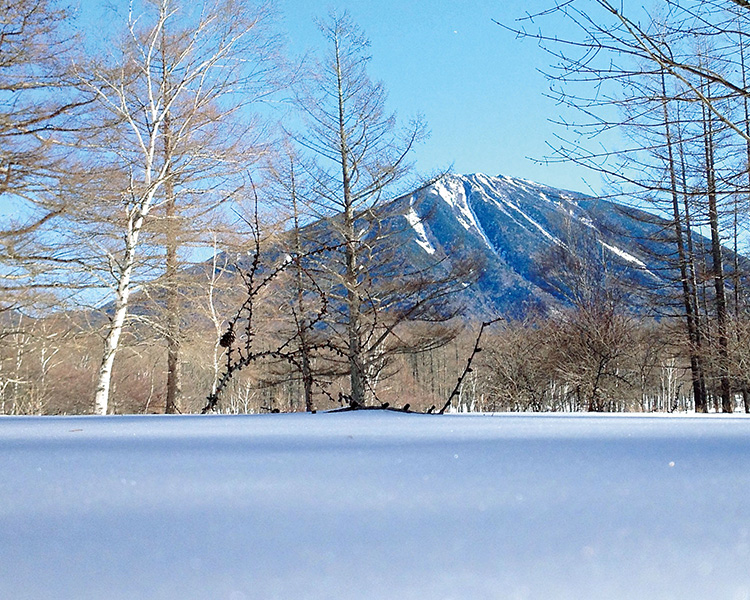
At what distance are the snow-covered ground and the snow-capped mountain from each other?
8936mm

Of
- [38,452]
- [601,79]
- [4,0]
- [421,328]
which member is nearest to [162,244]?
[4,0]

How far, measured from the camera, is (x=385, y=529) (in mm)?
271

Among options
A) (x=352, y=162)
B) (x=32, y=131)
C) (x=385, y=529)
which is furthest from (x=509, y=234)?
(x=385, y=529)

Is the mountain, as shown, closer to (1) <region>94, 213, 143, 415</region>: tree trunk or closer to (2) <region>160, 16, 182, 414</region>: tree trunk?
(2) <region>160, 16, 182, 414</region>: tree trunk

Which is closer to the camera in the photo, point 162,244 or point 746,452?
point 746,452

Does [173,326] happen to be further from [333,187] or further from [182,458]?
[182,458]

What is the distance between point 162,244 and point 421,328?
477 centimetres

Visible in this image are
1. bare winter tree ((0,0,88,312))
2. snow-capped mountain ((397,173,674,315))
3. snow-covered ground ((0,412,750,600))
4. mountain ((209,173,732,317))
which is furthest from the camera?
snow-capped mountain ((397,173,674,315))

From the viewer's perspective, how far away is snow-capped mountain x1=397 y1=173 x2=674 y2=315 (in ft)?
35.4

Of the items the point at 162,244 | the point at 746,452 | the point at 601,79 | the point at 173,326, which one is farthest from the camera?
the point at 173,326

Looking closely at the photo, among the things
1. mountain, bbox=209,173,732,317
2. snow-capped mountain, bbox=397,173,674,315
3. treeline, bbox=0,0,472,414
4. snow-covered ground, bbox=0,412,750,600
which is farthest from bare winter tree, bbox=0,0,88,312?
snow-covered ground, bbox=0,412,750,600

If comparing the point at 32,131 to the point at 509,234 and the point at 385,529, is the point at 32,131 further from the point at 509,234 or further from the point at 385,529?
the point at 509,234

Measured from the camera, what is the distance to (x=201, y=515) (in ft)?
0.99

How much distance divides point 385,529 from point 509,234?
8781 centimetres
